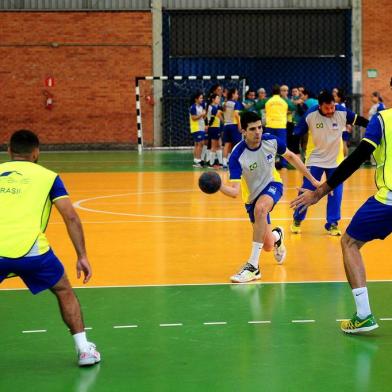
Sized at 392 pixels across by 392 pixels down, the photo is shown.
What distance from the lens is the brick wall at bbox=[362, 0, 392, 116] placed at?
36.8m

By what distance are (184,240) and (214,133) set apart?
14093 millimetres

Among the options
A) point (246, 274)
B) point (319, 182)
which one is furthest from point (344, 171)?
point (319, 182)

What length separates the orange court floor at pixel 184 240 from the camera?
10992 mm

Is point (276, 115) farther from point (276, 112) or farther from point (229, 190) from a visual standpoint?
point (229, 190)

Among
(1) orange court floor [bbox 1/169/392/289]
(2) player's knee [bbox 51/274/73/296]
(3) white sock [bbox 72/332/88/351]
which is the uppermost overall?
(2) player's knee [bbox 51/274/73/296]

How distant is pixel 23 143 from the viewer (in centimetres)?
705

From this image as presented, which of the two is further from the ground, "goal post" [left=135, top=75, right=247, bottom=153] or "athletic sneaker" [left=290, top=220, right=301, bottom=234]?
"goal post" [left=135, top=75, right=247, bottom=153]

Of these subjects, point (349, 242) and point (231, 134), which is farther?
point (231, 134)

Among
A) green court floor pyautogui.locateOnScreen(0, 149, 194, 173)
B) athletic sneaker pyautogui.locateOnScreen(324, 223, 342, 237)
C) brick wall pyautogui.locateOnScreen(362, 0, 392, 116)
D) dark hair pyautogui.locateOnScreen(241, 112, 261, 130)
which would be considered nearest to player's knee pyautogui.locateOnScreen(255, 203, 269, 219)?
dark hair pyautogui.locateOnScreen(241, 112, 261, 130)

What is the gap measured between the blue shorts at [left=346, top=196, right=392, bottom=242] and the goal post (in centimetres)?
2834

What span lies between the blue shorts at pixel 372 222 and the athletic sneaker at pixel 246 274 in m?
2.67

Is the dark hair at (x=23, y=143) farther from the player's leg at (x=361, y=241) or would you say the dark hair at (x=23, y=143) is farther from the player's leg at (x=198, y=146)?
the player's leg at (x=198, y=146)

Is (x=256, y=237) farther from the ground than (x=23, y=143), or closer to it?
closer to it

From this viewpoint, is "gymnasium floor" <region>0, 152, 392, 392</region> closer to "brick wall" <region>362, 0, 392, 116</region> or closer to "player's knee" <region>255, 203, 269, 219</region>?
"player's knee" <region>255, 203, 269, 219</region>
